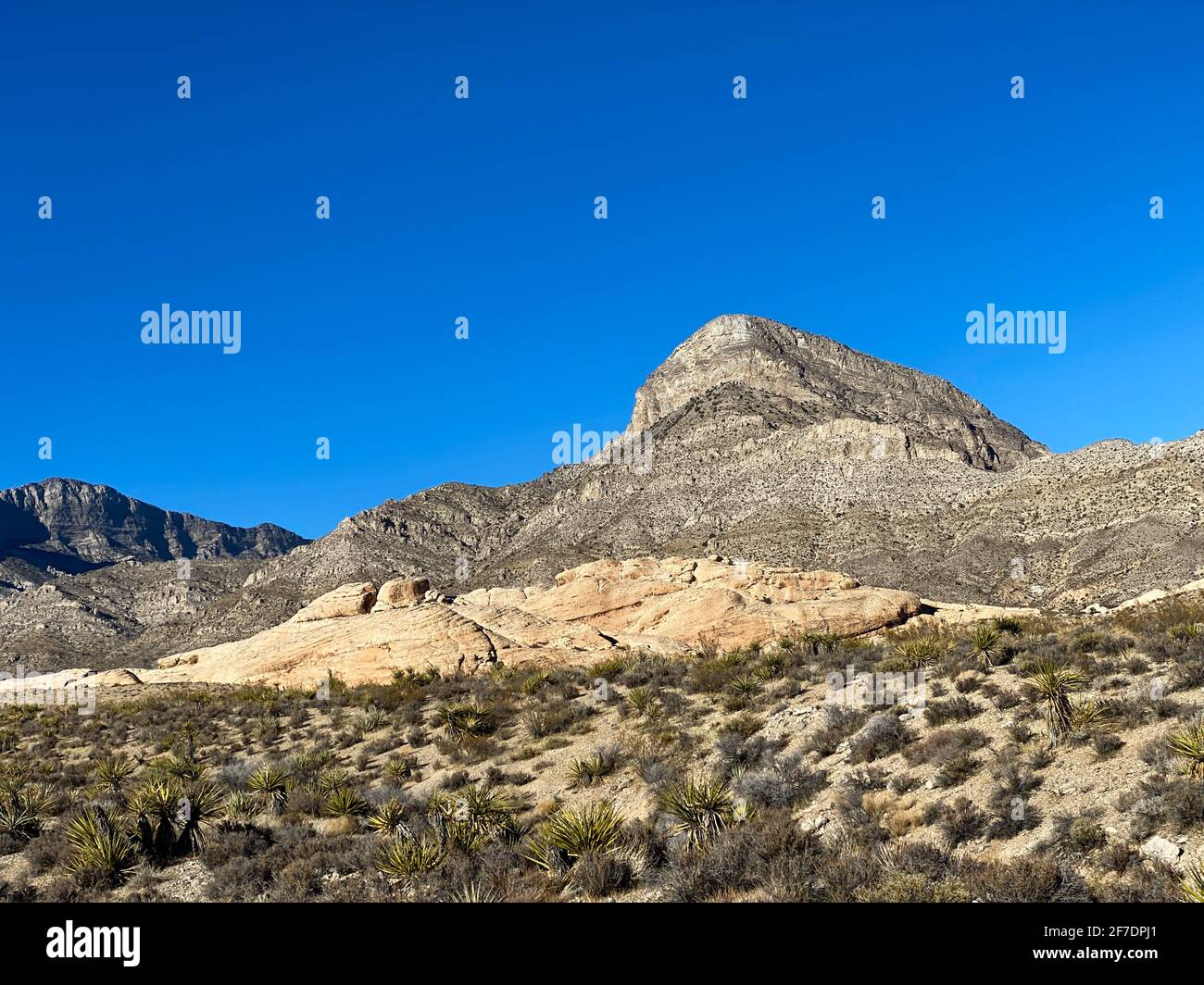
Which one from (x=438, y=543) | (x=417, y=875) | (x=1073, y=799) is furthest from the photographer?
(x=438, y=543)

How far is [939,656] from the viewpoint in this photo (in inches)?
718

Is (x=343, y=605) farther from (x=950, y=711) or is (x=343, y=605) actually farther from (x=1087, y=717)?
(x=1087, y=717)

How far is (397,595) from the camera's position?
34.1 m

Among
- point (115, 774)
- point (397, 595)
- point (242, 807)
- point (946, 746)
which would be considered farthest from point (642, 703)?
point (397, 595)

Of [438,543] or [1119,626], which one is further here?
[438,543]

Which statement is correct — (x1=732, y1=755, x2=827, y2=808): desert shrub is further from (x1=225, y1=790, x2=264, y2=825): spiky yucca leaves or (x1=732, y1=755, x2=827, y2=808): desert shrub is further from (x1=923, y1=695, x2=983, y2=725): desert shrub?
(x1=225, y1=790, x2=264, y2=825): spiky yucca leaves

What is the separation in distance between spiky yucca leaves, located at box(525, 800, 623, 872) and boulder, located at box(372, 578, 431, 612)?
77.7 ft

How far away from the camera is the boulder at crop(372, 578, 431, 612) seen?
3372cm

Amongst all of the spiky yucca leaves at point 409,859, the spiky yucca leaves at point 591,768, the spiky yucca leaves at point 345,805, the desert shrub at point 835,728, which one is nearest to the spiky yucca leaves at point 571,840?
the spiky yucca leaves at point 409,859

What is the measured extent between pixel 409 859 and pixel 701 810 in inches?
166
